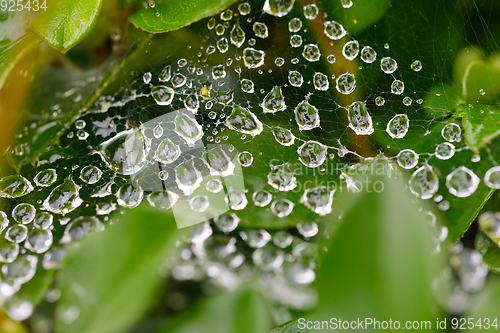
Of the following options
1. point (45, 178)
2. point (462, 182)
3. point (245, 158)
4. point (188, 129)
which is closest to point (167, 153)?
point (188, 129)

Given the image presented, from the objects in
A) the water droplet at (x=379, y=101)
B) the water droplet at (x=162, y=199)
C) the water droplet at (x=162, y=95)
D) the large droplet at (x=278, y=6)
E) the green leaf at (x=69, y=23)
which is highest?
the green leaf at (x=69, y=23)

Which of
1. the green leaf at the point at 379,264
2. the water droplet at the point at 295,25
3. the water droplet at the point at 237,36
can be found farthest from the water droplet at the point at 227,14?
the green leaf at the point at 379,264

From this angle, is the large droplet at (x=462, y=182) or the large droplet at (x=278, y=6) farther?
the large droplet at (x=278, y=6)

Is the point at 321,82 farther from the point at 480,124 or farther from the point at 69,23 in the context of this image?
the point at 69,23

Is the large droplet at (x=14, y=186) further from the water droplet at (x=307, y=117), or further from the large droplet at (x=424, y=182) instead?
the large droplet at (x=424, y=182)

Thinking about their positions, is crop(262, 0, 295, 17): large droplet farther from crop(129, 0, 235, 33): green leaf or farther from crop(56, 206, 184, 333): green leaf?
crop(56, 206, 184, 333): green leaf

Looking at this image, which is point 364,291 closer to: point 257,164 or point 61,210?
point 257,164
